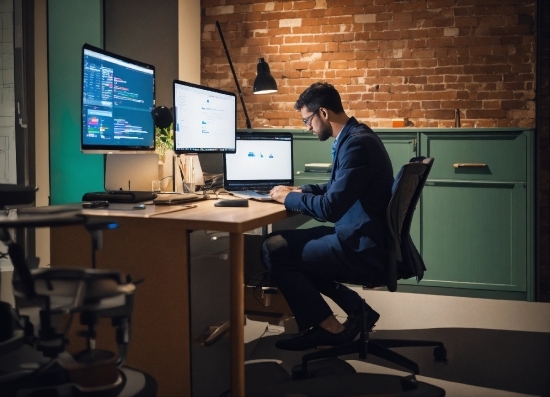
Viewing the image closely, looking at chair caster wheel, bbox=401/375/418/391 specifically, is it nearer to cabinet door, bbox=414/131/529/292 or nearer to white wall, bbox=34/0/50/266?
cabinet door, bbox=414/131/529/292

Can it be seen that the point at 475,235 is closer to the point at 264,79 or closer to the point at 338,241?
the point at 264,79

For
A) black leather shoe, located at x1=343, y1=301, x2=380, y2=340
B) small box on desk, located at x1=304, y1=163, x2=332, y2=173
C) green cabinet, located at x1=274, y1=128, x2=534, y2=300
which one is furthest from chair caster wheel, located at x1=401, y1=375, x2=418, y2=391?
small box on desk, located at x1=304, y1=163, x2=332, y2=173

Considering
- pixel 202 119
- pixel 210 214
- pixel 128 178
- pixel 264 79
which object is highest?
pixel 264 79

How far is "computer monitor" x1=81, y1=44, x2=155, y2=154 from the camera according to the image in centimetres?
233

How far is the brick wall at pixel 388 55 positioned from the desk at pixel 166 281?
2.85 metres

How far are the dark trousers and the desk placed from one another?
409 millimetres

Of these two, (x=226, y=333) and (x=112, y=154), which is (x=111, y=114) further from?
(x=226, y=333)

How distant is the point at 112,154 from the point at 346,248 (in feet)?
3.53

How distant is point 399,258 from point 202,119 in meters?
1.21

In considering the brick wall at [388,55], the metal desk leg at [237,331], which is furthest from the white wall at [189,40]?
the metal desk leg at [237,331]

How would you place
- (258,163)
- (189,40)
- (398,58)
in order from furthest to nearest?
(189,40) < (398,58) < (258,163)

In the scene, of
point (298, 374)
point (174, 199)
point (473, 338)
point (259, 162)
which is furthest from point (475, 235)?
point (174, 199)

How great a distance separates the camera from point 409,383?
2414 millimetres

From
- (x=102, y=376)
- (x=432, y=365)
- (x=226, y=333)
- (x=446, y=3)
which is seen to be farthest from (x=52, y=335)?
(x=446, y=3)
